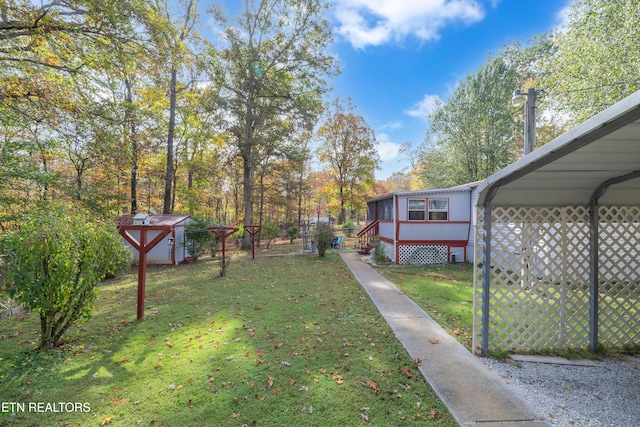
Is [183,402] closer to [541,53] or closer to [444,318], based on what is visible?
[444,318]

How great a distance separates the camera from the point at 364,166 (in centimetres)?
2698

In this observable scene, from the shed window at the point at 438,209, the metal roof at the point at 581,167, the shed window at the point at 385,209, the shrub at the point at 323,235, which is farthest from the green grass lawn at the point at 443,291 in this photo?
the shrub at the point at 323,235

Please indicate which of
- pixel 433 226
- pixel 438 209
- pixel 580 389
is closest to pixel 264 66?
pixel 438 209

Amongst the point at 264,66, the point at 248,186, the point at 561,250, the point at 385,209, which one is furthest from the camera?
the point at 248,186

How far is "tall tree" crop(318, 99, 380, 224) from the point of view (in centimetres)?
2681

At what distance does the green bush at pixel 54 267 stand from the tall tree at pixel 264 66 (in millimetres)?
12455

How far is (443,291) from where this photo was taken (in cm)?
758

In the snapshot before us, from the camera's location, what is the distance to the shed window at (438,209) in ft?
41.2

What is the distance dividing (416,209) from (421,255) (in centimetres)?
216

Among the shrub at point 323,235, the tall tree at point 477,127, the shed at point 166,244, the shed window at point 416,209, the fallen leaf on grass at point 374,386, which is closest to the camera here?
the fallen leaf on grass at point 374,386

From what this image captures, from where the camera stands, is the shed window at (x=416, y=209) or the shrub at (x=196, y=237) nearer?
the shed window at (x=416, y=209)

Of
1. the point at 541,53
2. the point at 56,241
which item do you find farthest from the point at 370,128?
the point at 56,241

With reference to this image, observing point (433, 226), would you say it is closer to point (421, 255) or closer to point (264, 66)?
point (421, 255)

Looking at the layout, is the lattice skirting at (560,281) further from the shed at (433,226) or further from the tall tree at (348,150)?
the tall tree at (348,150)
